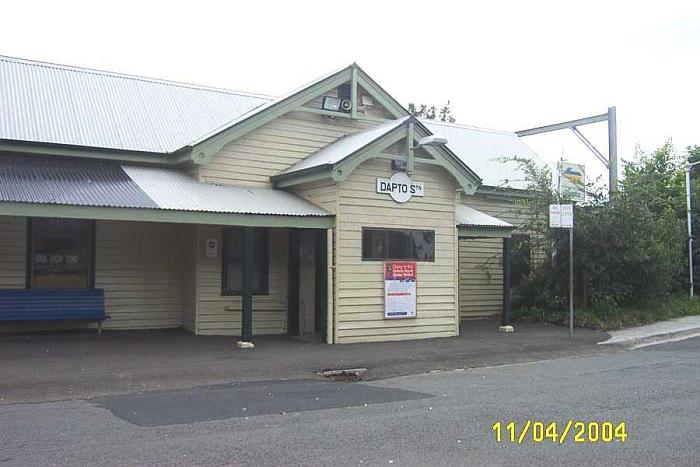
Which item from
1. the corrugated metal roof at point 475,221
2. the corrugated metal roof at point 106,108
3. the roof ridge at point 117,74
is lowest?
the corrugated metal roof at point 475,221

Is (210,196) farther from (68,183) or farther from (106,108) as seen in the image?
(106,108)

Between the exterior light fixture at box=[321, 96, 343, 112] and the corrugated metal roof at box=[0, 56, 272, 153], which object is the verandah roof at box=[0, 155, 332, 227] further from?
the exterior light fixture at box=[321, 96, 343, 112]

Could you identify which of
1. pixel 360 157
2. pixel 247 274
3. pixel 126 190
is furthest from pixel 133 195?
pixel 360 157

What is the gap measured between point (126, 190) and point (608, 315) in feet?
37.6

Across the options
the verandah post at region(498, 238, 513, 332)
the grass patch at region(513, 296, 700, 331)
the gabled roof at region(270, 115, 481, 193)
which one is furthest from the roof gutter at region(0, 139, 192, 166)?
the grass patch at region(513, 296, 700, 331)

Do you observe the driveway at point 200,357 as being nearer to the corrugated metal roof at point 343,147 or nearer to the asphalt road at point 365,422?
the asphalt road at point 365,422

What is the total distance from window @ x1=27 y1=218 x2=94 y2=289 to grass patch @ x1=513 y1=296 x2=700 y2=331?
10624 mm

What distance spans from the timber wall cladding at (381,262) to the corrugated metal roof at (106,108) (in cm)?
315

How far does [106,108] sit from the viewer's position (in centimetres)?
1645

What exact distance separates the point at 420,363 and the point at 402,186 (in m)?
3.96

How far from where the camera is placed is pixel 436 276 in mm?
15383

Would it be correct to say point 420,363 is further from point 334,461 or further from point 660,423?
point 334,461

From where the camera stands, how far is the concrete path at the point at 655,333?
15.6 metres

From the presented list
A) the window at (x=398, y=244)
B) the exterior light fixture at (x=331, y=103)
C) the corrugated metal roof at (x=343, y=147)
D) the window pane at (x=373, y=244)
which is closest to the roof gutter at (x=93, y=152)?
the corrugated metal roof at (x=343, y=147)
